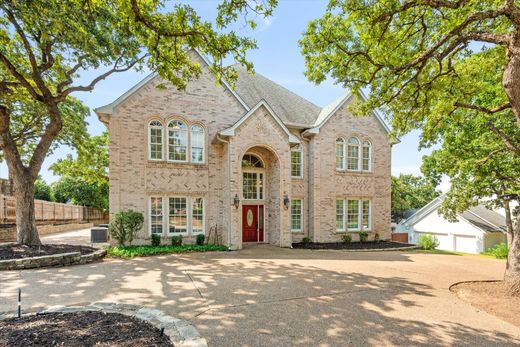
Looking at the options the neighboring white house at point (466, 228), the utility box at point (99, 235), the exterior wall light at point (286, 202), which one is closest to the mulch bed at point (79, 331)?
the exterior wall light at point (286, 202)

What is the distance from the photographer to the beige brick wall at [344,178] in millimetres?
16984

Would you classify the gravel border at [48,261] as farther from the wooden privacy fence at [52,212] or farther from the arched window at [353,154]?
the arched window at [353,154]

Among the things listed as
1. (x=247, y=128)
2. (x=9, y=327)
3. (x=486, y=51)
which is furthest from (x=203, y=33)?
(x=486, y=51)

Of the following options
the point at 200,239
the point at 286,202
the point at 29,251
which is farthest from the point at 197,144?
the point at 29,251

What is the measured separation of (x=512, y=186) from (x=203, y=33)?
64.8ft

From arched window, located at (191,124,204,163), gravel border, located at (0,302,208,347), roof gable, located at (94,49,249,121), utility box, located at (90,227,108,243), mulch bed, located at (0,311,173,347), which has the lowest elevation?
utility box, located at (90,227,108,243)

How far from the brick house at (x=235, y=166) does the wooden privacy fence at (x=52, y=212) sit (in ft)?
33.4

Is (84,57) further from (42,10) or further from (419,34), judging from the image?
(419,34)

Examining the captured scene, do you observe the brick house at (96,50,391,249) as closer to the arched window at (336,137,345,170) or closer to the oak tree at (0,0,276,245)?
the arched window at (336,137,345,170)

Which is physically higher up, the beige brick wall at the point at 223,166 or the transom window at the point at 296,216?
the beige brick wall at the point at 223,166

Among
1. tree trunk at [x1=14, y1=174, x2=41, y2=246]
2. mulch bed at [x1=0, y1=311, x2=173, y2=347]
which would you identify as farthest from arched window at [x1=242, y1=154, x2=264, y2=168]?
mulch bed at [x1=0, y1=311, x2=173, y2=347]

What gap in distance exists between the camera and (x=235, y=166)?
45.3 ft

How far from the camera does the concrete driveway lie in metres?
4.76

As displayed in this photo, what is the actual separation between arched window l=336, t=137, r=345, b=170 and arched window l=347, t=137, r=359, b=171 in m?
0.43
